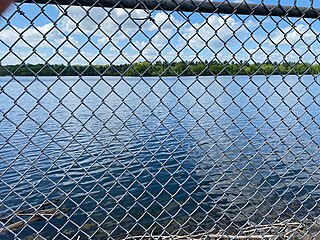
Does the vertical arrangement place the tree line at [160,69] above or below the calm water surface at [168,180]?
above

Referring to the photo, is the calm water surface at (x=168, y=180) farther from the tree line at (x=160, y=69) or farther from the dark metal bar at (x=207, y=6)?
the dark metal bar at (x=207, y=6)

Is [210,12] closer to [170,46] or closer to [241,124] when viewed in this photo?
[170,46]

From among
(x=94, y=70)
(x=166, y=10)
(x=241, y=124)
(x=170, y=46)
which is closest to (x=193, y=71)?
(x=170, y=46)

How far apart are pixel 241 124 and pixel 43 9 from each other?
11072 mm

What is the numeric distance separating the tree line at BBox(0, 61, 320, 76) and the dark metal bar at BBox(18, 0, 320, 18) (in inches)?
13.8

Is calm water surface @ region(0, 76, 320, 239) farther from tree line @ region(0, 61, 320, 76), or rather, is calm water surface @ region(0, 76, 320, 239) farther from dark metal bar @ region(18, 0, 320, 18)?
dark metal bar @ region(18, 0, 320, 18)

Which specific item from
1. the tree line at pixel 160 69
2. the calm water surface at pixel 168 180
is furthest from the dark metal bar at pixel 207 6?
the calm water surface at pixel 168 180

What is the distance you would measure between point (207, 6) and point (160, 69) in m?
0.50

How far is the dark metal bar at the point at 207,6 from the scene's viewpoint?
5.16 ft

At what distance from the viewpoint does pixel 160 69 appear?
201cm

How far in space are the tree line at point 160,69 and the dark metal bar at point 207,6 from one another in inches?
13.8

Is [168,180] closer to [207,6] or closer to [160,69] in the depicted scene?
[160,69]

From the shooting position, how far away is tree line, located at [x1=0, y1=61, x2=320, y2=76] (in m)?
1.67

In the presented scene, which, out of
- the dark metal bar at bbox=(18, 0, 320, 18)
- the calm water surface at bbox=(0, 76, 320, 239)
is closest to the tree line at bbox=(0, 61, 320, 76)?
the calm water surface at bbox=(0, 76, 320, 239)
